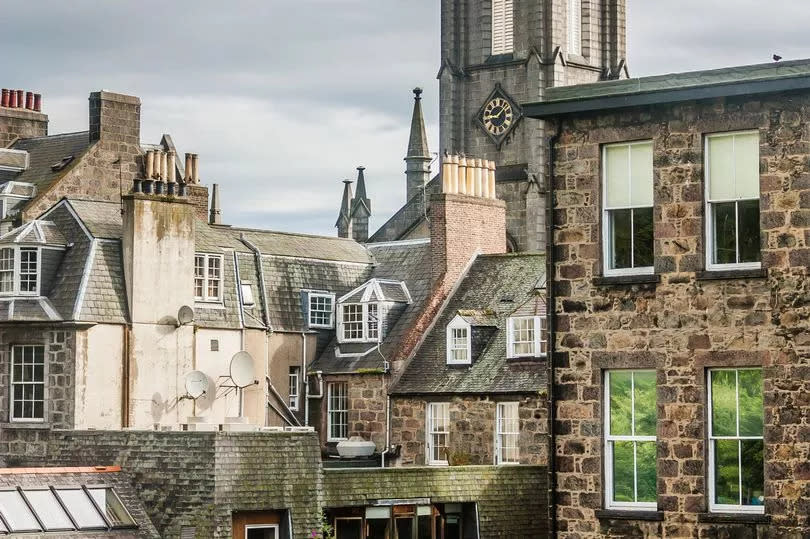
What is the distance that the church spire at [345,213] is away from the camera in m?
81.8

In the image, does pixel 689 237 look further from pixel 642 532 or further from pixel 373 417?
pixel 373 417

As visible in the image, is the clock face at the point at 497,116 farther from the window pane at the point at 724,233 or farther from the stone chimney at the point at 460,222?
the window pane at the point at 724,233

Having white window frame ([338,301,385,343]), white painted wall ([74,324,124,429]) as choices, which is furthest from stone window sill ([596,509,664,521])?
white window frame ([338,301,385,343])

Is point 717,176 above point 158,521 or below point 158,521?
above

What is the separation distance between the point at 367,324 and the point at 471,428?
6531 mm

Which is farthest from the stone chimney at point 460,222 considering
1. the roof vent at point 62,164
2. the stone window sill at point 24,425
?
the stone window sill at point 24,425

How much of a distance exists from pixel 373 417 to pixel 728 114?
23.4 m

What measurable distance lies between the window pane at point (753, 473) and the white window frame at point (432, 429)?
65.7 ft

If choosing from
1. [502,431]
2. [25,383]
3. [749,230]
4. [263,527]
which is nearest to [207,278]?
[25,383]

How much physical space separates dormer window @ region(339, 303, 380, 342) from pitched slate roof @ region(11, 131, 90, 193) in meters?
9.23

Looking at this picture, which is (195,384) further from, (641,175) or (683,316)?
(683,316)

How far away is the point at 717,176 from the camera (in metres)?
26.5

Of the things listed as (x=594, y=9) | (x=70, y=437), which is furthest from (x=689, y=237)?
(x=594, y=9)

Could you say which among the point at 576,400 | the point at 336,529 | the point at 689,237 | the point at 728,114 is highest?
the point at 728,114
